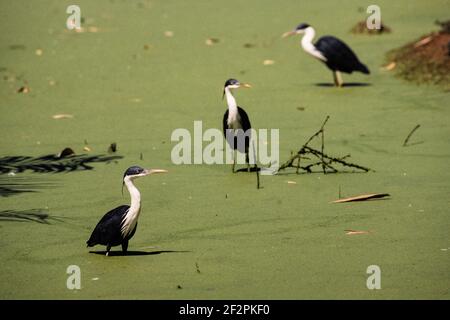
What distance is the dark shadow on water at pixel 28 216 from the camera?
23.2ft

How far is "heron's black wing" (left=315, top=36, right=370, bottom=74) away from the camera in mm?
11664

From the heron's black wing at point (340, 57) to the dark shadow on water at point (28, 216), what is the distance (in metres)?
5.16

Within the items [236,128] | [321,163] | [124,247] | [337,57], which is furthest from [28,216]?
[337,57]

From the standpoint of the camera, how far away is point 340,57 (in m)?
11.7

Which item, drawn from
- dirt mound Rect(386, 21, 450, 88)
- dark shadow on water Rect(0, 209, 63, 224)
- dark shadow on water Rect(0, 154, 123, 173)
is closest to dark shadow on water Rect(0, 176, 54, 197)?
dark shadow on water Rect(0, 154, 123, 173)

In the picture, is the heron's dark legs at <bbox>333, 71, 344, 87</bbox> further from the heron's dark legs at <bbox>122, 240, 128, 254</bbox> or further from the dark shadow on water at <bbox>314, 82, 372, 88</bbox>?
the heron's dark legs at <bbox>122, 240, 128, 254</bbox>

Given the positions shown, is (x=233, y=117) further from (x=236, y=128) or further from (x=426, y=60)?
(x=426, y=60)

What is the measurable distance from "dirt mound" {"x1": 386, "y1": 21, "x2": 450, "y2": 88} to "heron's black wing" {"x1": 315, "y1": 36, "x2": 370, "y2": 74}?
53 cm

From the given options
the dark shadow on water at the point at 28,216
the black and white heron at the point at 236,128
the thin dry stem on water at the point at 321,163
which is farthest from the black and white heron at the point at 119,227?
the black and white heron at the point at 236,128

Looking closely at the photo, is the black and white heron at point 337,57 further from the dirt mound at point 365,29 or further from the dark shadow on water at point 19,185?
the dark shadow on water at point 19,185

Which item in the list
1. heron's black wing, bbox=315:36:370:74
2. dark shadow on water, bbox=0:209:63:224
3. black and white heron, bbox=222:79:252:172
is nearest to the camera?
dark shadow on water, bbox=0:209:63:224

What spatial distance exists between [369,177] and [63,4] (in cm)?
1105

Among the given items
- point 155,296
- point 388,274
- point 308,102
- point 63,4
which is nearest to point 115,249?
point 155,296
